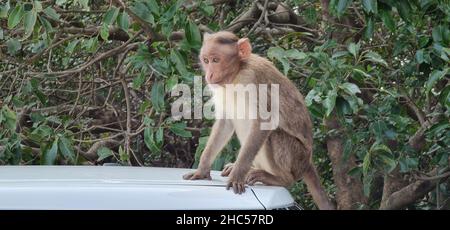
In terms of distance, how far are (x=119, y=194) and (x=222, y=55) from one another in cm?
237

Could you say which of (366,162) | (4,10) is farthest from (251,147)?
(4,10)

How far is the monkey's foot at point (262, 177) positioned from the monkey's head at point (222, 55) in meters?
0.70

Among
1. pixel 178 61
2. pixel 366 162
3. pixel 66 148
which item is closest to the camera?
pixel 178 61

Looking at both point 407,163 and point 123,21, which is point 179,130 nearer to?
point 123,21

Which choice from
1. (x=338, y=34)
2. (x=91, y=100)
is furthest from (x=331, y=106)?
(x=91, y=100)

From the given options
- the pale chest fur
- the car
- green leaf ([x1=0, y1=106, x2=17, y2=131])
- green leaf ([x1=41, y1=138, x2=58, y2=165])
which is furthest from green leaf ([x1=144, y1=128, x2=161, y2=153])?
the car

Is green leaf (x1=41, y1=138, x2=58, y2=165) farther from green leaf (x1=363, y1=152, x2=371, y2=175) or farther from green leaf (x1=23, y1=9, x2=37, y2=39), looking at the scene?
green leaf (x1=363, y1=152, x2=371, y2=175)

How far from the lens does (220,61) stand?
519cm

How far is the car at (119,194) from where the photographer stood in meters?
2.83

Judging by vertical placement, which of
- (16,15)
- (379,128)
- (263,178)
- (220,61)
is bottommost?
(263,178)

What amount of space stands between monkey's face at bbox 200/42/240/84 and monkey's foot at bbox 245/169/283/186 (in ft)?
2.30

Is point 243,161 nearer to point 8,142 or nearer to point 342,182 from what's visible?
point 8,142

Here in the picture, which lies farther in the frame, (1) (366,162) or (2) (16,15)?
(1) (366,162)

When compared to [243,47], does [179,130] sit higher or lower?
lower
